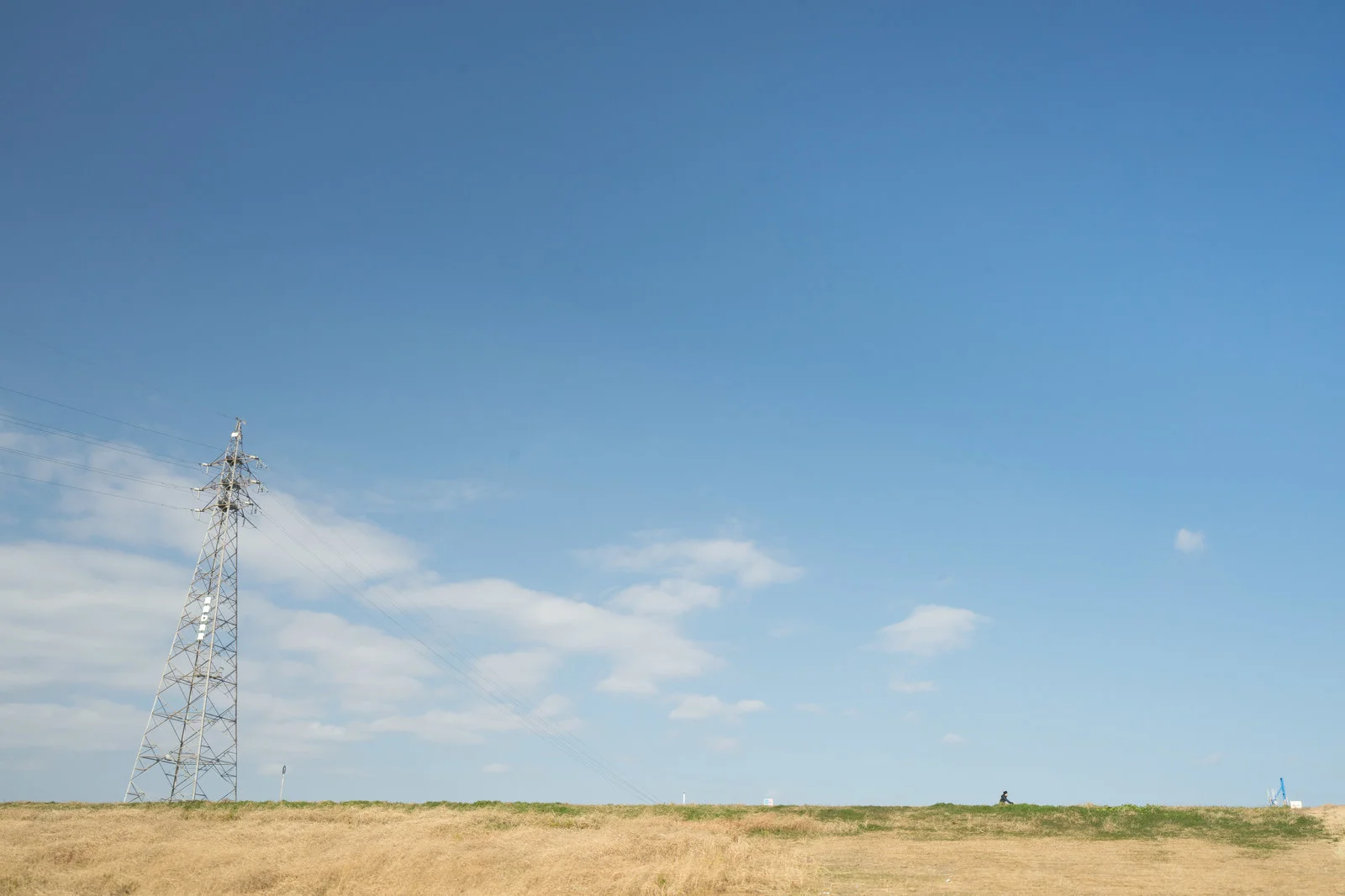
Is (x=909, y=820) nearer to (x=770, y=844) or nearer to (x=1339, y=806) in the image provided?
(x=770, y=844)

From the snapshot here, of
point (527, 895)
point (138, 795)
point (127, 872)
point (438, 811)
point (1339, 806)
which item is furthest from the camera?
point (138, 795)

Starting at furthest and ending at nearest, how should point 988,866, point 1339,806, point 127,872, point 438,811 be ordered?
point 438,811, point 1339,806, point 988,866, point 127,872

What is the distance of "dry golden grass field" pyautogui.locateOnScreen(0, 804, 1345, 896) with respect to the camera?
105 ft

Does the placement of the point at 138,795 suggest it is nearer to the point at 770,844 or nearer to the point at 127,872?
the point at 127,872

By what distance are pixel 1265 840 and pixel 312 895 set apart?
4212cm

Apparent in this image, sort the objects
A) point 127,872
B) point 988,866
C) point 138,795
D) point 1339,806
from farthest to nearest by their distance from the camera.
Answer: point 138,795, point 1339,806, point 988,866, point 127,872

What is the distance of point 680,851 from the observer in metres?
36.4

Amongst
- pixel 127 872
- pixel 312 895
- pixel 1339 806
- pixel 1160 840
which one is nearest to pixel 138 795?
pixel 127 872

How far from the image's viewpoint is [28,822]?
156 ft

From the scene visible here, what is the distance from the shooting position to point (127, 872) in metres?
33.5

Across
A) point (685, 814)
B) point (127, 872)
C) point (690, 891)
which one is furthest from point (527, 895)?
point (685, 814)

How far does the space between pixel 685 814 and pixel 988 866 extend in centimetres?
2102

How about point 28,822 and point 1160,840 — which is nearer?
point 1160,840

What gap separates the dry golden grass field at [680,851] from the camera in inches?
1265
